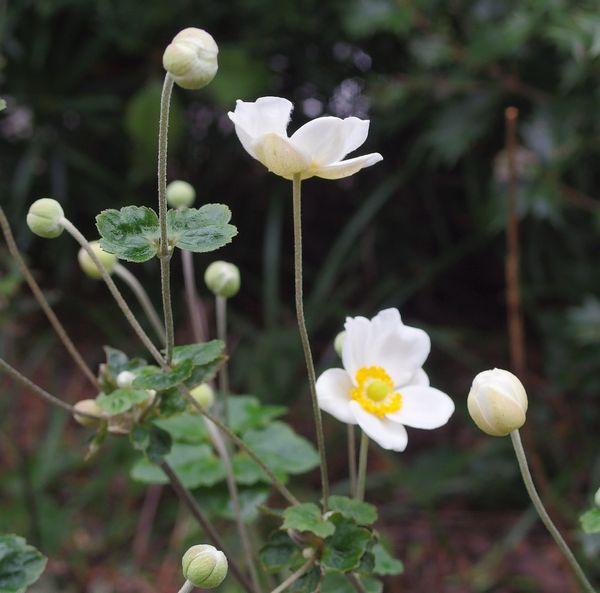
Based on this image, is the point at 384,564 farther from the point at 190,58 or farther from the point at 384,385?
the point at 190,58

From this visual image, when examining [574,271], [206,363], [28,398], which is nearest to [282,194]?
[574,271]

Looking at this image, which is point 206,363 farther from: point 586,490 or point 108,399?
point 586,490

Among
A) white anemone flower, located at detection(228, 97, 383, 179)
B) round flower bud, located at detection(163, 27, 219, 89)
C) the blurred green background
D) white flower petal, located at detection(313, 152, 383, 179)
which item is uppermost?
round flower bud, located at detection(163, 27, 219, 89)

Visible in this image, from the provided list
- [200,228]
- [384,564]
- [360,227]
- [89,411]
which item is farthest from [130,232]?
[360,227]

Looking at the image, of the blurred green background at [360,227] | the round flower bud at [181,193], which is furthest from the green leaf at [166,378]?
the blurred green background at [360,227]

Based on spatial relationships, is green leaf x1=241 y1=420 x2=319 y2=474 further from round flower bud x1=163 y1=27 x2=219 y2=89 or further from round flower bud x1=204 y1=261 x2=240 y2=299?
round flower bud x1=163 y1=27 x2=219 y2=89

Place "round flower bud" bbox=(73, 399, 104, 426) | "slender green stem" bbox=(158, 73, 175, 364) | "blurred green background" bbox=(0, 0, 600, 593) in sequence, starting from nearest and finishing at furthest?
"slender green stem" bbox=(158, 73, 175, 364) < "round flower bud" bbox=(73, 399, 104, 426) < "blurred green background" bbox=(0, 0, 600, 593)

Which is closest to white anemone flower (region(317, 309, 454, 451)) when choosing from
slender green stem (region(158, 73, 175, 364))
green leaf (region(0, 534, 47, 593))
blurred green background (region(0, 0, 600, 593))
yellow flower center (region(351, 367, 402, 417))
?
yellow flower center (region(351, 367, 402, 417))
